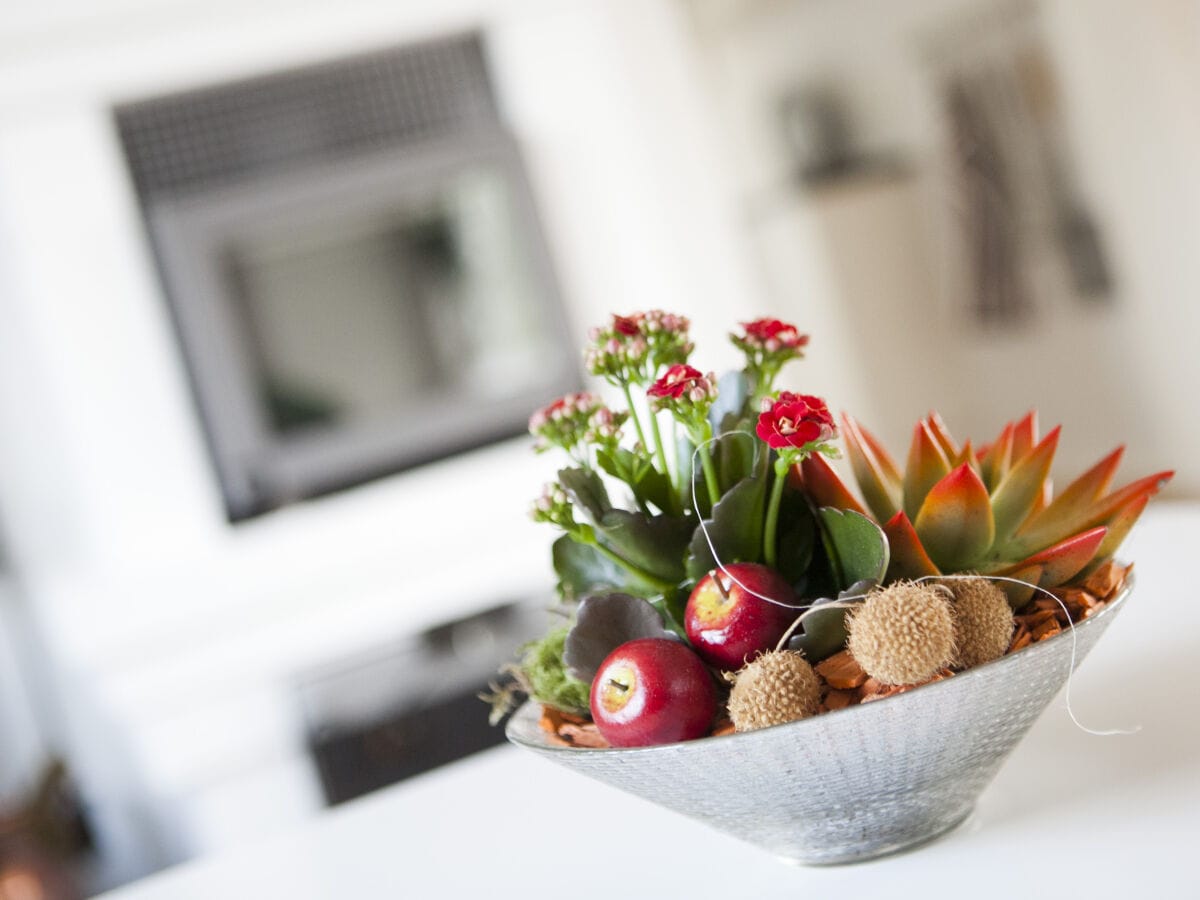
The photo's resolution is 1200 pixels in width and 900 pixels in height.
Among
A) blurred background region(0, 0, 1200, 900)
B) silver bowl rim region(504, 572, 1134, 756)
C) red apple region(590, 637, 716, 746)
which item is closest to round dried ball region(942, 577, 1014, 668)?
silver bowl rim region(504, 572, 1134, 756)

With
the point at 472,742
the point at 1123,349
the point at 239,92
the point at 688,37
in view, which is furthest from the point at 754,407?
the point at 1123,349

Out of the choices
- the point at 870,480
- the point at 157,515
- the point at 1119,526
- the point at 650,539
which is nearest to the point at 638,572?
the point at 650,539

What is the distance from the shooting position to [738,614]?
583 millimetres

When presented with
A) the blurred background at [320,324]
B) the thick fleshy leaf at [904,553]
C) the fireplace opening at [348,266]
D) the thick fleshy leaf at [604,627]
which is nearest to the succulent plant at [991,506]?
the thick fleshy leaf at [904,553]

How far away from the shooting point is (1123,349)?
362cm

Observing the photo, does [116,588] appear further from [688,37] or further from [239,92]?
[688,37]

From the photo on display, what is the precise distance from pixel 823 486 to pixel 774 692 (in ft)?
0.40

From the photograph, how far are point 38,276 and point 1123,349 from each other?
2795 millimetres

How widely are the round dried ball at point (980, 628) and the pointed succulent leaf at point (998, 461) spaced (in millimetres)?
131

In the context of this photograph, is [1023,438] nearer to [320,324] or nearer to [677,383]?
[677,383]

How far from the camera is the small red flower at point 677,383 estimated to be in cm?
58

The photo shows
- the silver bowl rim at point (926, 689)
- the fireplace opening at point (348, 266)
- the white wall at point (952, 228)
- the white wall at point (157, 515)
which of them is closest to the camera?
the silver bowl rim at point (926, 689)

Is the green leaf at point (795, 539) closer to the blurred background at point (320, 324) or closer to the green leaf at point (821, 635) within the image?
the green leaf at point (821, 635)

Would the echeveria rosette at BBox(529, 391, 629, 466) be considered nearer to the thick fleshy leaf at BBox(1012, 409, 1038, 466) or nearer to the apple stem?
the apple stem
